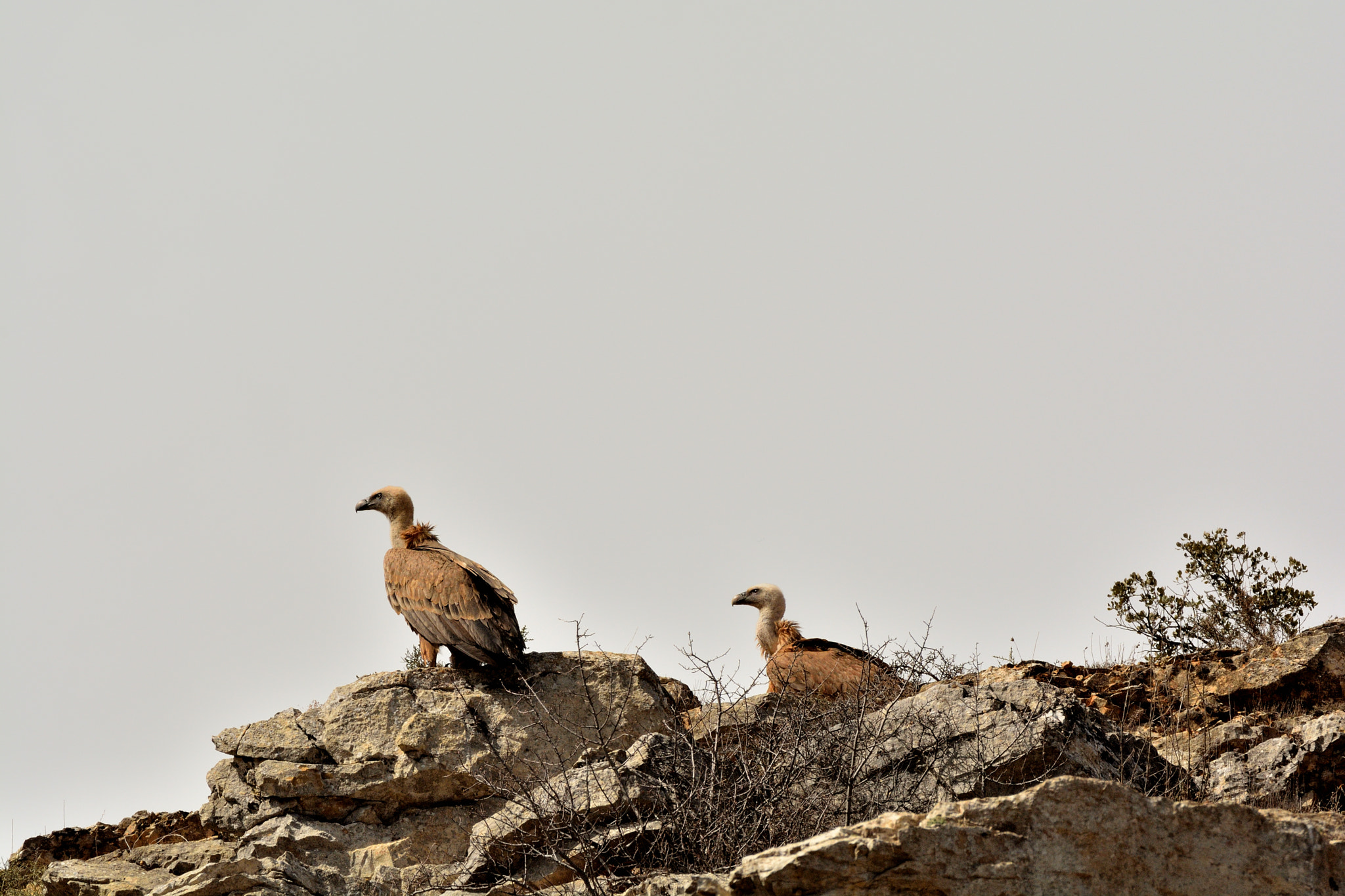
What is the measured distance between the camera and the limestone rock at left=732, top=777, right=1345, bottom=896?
16.1ft

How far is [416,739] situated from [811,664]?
13.4ft

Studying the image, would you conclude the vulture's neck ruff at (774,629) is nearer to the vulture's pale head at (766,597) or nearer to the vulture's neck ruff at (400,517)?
the vulture's pale head at (766,597)

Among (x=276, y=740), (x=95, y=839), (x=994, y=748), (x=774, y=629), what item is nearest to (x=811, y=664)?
(x=774, y=629)

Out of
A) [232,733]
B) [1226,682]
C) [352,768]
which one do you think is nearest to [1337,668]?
[1226,682]

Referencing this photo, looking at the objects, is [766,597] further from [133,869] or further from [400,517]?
[133,869]

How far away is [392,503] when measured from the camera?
42.2ft

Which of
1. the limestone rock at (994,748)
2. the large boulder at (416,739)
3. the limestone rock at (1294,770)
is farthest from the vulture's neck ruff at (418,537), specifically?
the limestone rock at (1294,770)

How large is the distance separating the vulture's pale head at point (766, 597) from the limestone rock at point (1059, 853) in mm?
9175

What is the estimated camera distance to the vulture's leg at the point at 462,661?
35.4 ft

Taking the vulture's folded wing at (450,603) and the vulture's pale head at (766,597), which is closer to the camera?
the vulture's folded wing at (450,603)

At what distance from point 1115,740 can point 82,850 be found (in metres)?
→ 9.92

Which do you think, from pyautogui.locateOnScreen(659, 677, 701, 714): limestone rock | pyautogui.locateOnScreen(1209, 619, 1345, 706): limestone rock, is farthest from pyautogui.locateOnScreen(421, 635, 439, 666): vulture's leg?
pyautogui.locateOnScreen(1209, 619, 1345, 706): limestone rock

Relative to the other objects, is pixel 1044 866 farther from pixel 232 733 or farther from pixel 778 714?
pixel 232 733

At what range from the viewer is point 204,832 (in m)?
10.3
